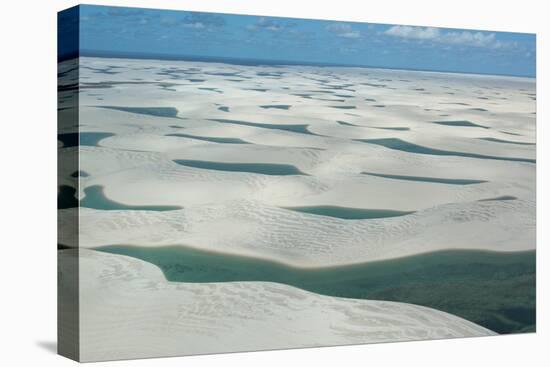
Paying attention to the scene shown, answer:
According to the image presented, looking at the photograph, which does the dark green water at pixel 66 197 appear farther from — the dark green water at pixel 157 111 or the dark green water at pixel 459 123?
the dark green water at pixel 459 123

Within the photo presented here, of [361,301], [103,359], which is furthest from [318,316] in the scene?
[103,359]

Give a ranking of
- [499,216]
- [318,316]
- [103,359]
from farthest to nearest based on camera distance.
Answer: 1. [499,216]
2. [318,316]
3. [103,359]

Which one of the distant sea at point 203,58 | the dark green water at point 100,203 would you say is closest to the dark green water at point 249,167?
the dark green water at point 100,203

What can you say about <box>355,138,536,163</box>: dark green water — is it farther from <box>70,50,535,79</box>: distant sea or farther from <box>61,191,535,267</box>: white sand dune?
<box>70,50,535,79</box>: distant sea

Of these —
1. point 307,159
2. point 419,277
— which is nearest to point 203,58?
point 307,159

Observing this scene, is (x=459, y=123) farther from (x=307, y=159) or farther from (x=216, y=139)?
(x=216, y=139)

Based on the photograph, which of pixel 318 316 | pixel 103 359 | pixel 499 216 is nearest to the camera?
pixel 103 359

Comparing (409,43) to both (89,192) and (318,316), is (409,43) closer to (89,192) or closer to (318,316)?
(318,316)
